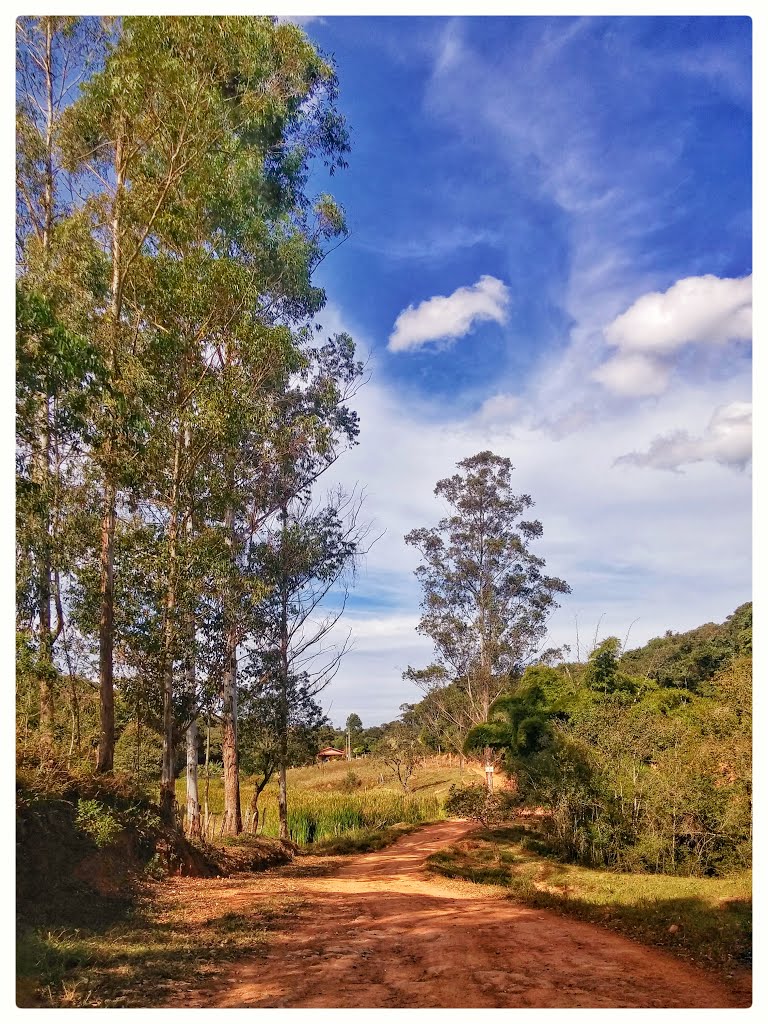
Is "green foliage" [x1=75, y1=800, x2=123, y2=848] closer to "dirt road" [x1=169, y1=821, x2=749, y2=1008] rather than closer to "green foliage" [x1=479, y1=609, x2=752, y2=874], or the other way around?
"dirt road" [x1=169, y1=821, x2=749, y2=1008]

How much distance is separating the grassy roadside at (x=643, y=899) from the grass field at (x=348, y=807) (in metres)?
5.79

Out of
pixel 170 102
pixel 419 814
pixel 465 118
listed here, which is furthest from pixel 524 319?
pixel 419 814

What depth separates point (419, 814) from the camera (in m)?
18.9

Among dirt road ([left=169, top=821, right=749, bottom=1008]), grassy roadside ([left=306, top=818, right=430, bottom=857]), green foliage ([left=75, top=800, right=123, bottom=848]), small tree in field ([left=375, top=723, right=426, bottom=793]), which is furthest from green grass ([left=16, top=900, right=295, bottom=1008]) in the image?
small tree in field ([left=375, top=723, right=426, bottom=793])

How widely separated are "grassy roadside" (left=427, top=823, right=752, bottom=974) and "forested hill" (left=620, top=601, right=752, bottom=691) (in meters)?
5.53

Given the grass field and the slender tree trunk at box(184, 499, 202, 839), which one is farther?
the grass field

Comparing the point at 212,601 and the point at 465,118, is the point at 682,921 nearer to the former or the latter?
the point at 212,601

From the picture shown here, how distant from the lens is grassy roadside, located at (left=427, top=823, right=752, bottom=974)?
201 inches

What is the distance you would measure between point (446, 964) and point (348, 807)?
14219 mm

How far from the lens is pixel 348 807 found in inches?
710

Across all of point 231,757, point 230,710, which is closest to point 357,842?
point 231,757

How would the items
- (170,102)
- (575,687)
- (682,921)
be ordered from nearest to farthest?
1. (682,921)
2. (170,102)
3. (575,687)

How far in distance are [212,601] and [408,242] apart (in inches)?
218

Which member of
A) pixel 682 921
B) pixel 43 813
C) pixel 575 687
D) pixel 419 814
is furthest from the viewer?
pixel 419 814
